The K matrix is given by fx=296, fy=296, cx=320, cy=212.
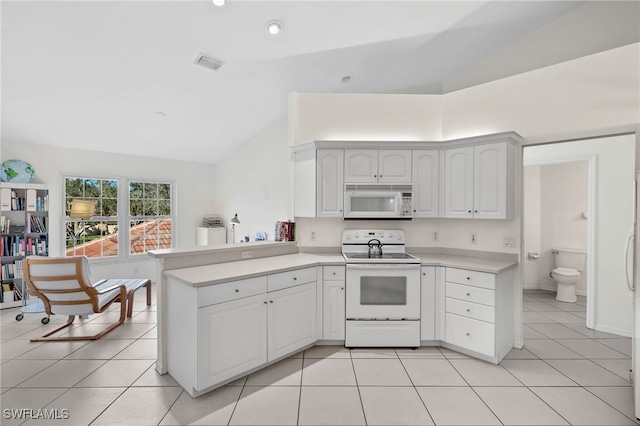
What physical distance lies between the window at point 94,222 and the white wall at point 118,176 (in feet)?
0.46

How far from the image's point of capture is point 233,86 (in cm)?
385

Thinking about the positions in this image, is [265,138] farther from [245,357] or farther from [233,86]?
[245,357]

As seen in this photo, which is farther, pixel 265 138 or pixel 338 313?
pixel 265 138

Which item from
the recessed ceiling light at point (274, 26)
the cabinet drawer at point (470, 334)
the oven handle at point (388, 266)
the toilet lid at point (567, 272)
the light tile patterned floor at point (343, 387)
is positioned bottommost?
the light tile patterned floor at point (343, 387)

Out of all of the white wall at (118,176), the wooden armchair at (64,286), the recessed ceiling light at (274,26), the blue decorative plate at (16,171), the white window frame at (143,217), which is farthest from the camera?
the white window frame at (143,217)

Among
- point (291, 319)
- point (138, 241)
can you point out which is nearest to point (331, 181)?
point (291, 319)

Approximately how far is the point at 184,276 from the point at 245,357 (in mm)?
834

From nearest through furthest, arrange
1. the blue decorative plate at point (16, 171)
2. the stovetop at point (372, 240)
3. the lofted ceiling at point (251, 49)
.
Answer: the lofted ceiling at point (251, 49), the stovetop at point (372, 240), the blue decorative plate at point (16, 171)

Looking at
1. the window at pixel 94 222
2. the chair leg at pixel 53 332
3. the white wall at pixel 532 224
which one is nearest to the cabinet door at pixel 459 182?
the white wall at pixel 532 224

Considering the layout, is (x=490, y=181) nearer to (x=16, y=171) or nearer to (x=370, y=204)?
(x=370, y=204)

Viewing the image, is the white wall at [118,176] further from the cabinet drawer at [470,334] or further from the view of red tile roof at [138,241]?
the cabinet drawer at [470,334]

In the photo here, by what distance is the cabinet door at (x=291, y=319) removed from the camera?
8.65 feet

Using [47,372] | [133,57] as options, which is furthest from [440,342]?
[133,57]

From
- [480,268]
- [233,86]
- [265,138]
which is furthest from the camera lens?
[265,138]
